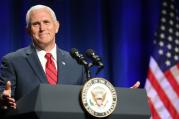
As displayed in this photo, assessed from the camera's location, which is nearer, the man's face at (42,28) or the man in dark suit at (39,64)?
the man in dark suit at (39,64)

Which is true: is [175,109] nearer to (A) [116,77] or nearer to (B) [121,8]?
(A) [116,77]

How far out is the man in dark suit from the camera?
7.29 feet

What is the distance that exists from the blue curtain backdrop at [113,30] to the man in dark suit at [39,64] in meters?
1.35

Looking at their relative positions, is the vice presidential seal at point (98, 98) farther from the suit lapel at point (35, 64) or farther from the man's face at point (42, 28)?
the man's face at point (42, 28)

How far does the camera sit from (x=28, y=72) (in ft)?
7.37

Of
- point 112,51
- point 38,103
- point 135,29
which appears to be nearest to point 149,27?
point 135,29

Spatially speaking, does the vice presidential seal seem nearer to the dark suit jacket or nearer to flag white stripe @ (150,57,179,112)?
the dark suit jacket

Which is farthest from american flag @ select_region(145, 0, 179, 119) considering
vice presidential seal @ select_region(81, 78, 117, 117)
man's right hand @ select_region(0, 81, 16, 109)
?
man's right hand @ select_region(0, 81, 16, 109)

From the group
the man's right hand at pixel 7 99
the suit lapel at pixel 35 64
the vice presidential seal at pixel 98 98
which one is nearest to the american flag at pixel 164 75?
the suit lapel at pixel 35 64

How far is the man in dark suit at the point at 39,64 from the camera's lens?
7.29 ft

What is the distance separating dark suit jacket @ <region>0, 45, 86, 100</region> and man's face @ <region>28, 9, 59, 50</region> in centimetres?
8

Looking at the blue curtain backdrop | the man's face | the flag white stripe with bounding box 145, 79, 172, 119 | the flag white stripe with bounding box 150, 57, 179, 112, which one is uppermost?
the man's face

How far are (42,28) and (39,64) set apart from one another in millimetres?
235

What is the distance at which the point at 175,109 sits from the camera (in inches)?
160
